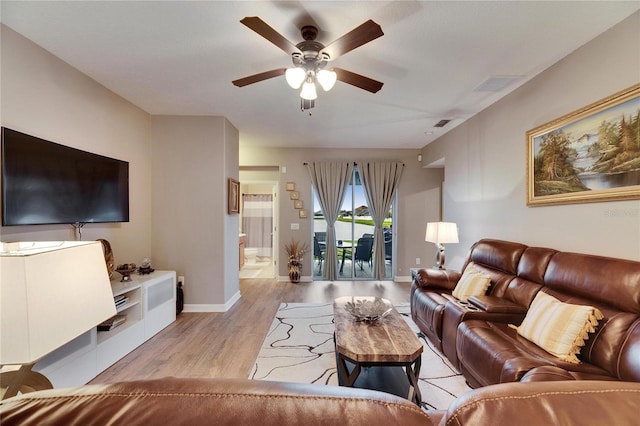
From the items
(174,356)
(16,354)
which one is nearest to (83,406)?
(16,354)

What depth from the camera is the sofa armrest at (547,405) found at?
21.0 inches

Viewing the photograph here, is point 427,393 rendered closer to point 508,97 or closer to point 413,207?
point 508,97

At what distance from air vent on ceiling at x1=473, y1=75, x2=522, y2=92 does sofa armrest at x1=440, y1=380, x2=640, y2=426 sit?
9.45 ft

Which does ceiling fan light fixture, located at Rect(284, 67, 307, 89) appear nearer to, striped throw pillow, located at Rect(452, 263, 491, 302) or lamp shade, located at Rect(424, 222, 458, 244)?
striped throw pillow, located at Rect(452, 263, 491, 302)

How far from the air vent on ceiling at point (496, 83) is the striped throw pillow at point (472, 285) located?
1971 mm

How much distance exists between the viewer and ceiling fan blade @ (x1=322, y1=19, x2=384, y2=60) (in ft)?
4.97

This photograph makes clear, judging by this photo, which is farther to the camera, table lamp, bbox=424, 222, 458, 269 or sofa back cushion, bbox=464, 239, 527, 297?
table lamp, bbox=424, 222, 458, 269

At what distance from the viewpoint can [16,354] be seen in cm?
72

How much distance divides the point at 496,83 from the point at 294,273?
4320 millimetres

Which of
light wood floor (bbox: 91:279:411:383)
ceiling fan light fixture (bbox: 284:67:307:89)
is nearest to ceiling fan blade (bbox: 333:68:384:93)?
ceiling fan light fixture (bbox: 284:67:307:89)

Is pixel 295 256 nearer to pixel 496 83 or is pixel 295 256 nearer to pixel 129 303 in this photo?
pixel 129 303

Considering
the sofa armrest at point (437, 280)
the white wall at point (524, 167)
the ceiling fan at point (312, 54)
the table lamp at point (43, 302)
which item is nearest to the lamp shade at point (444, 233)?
the white wall at point (524, 167)

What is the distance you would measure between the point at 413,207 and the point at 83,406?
564 centimetres

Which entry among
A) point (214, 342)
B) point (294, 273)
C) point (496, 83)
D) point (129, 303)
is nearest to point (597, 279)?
point (496, 83)
